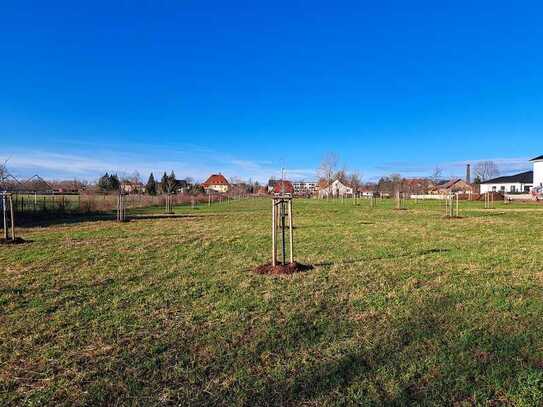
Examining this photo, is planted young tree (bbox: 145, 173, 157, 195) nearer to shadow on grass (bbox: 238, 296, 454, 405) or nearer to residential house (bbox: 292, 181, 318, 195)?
residential house (bbox: 292, 181, 318, 195)

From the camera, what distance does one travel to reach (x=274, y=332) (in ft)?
13.2

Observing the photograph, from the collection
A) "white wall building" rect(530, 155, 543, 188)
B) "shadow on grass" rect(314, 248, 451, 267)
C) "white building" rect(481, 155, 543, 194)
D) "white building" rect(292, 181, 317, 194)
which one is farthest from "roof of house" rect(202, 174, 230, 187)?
"shadow on grass" rect(314, 248, 451, 267)

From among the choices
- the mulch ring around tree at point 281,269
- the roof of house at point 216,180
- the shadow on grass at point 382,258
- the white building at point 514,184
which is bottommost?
the shadow on grass at point 382,258

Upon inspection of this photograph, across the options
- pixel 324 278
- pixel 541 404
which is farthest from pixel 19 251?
pixel 541 404

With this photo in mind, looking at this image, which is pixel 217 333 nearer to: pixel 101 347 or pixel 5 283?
pixel 101 347

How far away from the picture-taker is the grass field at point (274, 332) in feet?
9.46

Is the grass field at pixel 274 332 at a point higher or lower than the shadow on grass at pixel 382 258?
lower

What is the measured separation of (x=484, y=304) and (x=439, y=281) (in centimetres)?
125

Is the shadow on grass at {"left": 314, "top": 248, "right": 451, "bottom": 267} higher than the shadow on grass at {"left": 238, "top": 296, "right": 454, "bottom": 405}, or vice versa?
the shadow on grass at {"left": 314, "top": 248, "right": 451, "bottom": 267}

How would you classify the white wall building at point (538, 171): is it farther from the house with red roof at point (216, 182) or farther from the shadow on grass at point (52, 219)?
the house with red roof at point (216, 182)

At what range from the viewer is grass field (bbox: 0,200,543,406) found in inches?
114

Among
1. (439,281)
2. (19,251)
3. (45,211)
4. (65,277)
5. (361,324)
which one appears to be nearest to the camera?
(361,324)

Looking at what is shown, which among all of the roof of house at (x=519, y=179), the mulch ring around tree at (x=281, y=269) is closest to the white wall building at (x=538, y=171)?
the roof of house at (x=519, y=179)

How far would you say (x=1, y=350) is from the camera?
360 centimetres
